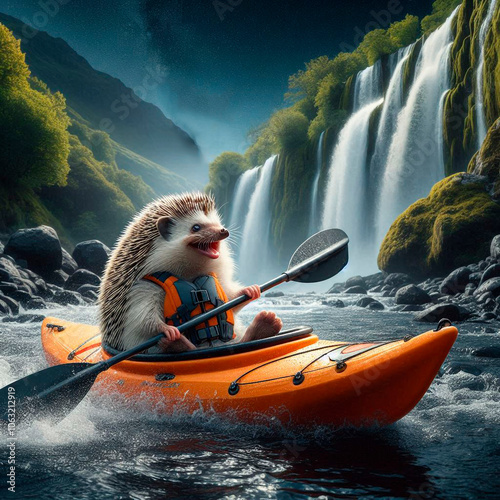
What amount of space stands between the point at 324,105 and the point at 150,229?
22366 millimetres

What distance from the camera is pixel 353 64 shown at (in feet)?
87.7

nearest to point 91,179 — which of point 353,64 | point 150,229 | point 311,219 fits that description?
point 311,219

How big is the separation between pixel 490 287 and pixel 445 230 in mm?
3096

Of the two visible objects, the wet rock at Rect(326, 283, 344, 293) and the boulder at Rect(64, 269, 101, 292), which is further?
the wet rock at Rect(326, 283, 344, 293)

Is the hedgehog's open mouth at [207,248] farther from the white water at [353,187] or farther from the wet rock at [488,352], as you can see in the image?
the white water at [353,187]

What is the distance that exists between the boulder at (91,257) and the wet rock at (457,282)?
31.4 feet

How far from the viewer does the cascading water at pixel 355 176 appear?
18312mm

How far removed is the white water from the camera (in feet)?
59.9

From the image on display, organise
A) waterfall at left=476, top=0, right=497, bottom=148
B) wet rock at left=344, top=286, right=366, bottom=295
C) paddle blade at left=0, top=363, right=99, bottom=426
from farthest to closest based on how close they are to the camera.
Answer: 1. wet rock at left=344, top=286, right=366, bottom=295
2. waterfall at left=476, top=0, right=497, bottom=148
3. paddle blade at left=0, top=363, right=99, bottom=426

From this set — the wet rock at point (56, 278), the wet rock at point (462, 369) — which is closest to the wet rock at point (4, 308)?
the wet rock at point (56, 278)

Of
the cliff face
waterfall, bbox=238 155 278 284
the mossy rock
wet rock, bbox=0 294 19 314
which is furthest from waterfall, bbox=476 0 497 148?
the cliff face

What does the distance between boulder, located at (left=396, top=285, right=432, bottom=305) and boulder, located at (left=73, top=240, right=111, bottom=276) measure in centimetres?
887

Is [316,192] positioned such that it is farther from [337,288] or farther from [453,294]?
[453,294]

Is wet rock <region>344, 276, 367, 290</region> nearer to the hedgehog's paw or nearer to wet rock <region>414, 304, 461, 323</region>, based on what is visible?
wet rock <region>414, 304, 461, 323</region>
